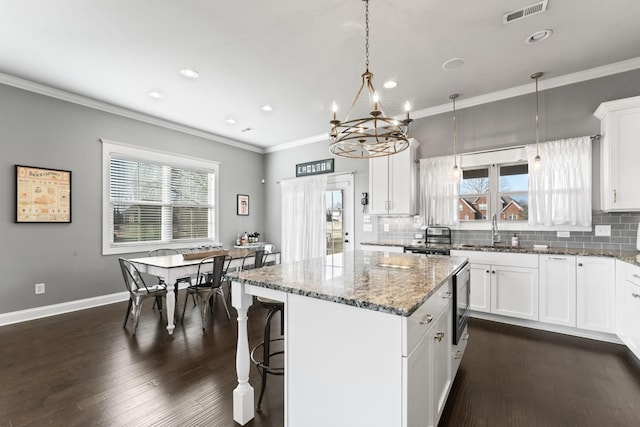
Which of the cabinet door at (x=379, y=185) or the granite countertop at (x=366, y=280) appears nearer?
the granite countertop at (x=366, y=280)

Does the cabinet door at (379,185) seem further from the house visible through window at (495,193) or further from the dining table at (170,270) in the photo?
the dining table at (170,270)

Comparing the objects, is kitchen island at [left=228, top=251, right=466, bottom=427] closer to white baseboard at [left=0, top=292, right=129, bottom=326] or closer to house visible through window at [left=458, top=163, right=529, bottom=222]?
house visible through window at [left=458, top=163, right=529, bottom=222]

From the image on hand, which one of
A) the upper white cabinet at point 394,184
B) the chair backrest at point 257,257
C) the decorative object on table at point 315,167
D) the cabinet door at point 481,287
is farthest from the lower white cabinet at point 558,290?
the decorative object on table at point 315,167

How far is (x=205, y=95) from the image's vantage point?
389cm

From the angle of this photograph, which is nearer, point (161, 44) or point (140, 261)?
point (161, 44)

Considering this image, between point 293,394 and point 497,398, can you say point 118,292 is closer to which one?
point 293,394

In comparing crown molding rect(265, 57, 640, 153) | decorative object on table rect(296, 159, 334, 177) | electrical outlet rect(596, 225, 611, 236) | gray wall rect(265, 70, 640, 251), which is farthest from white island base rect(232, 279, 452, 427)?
decorative object on table rect(296, 159, 334, 177)

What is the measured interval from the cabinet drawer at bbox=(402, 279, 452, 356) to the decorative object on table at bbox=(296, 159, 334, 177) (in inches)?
157

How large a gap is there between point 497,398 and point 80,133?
18.2 ft

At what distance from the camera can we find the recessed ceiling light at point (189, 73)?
127 inches

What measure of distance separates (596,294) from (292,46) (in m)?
3.90

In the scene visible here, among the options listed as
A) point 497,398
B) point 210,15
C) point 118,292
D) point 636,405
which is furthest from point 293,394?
point 118,292

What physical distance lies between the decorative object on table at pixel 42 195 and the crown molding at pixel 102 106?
0.98 meters

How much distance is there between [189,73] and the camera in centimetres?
330
